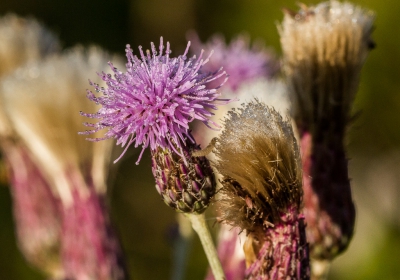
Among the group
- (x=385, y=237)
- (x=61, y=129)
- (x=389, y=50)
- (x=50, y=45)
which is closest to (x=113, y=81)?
(x=61, y=129)

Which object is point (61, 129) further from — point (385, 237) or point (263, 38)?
point (263, 38)

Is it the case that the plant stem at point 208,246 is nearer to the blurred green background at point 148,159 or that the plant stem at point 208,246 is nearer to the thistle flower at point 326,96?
the thistle flower at point 326,96

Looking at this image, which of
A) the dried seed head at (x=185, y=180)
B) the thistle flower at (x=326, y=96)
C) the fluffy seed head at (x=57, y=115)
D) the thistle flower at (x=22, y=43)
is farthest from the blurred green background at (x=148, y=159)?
the dried seed head at (x=185, y=180)

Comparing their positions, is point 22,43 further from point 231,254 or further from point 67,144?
point 231,254

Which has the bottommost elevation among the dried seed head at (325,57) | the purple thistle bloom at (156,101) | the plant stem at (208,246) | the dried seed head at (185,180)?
the plant stem at (208,246)

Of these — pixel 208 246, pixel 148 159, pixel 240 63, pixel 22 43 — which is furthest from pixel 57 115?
pixel 148 159

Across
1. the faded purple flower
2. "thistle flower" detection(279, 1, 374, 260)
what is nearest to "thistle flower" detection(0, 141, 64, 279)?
the faded purple flower
